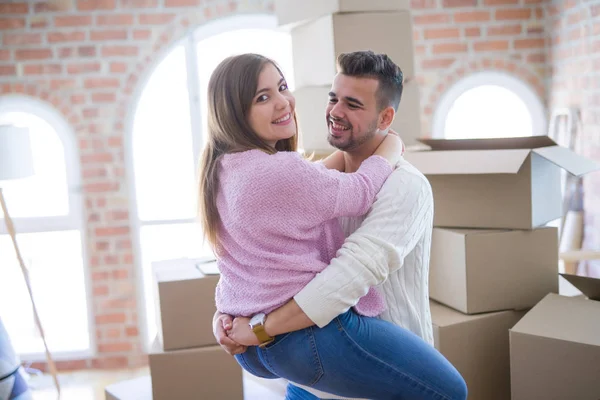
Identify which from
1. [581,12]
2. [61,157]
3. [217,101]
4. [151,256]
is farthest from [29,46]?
[581,12]

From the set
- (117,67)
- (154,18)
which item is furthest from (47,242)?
(154,18)

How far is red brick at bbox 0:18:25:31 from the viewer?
3418 millimetres

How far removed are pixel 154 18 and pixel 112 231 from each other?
125cm

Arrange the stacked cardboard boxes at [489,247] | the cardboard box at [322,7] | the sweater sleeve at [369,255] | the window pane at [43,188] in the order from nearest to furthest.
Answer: the sweater sleeve at [369,255]
the stacked cardboard boxes at [489,247]
the cardboard box at [322,7]
the window pane at [43,188]

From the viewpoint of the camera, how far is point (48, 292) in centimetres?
379

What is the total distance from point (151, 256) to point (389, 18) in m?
2.33

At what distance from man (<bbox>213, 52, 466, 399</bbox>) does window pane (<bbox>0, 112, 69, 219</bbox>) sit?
2.66 meters

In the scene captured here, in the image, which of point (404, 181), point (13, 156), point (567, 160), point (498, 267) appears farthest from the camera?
point (13, 156)

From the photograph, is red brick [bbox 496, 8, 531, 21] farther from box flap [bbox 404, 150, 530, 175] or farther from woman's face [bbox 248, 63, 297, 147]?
woman's face [bbox 248, 63, 297, 147]

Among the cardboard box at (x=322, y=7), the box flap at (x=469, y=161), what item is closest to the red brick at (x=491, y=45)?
the cardboard box at (x=322, y=7)

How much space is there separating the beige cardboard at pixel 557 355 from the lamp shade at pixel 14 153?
2.30 meters

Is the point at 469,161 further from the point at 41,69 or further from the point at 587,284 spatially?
the point at 41,69

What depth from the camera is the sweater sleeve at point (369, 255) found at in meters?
1.14

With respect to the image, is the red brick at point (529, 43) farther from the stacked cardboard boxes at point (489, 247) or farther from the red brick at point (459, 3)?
the stacked cardboard boxes at point (489, 247)
